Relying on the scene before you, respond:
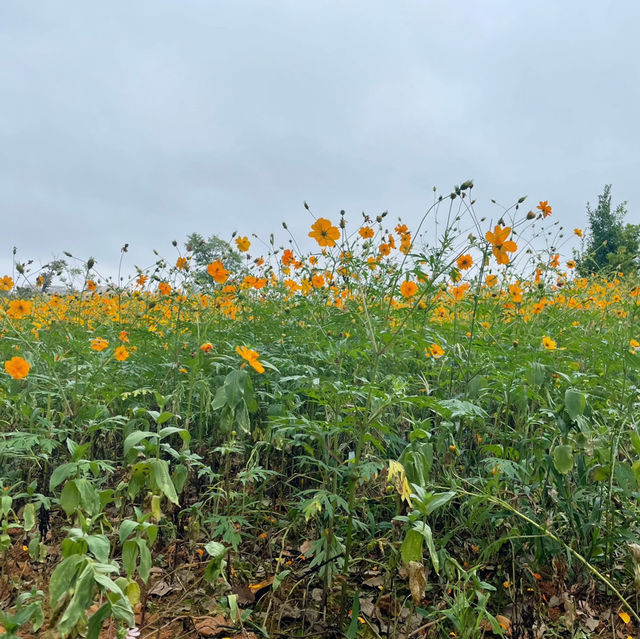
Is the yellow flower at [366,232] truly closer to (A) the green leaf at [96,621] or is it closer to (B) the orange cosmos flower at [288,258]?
(B) the orange cosmos flower at [288,258]

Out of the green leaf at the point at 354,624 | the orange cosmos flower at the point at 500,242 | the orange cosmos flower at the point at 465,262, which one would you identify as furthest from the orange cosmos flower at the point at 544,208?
the green leaf at the point at 354,624

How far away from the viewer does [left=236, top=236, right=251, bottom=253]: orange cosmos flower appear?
12.5ft

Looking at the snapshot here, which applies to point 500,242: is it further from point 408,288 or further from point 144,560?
point 144,560

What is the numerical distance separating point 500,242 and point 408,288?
1.74ft

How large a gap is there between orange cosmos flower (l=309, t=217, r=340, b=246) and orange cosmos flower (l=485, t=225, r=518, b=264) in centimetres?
71

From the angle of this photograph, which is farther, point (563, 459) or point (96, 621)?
point (563, 459)

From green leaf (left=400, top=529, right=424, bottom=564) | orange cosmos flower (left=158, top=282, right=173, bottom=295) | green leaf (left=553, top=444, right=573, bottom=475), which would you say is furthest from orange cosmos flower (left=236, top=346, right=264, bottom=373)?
orange cosmos flower (left=158, top=282, right=173, bottom=295)

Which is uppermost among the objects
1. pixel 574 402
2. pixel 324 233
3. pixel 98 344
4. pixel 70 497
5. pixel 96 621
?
pixel 324 233

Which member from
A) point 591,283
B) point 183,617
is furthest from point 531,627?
point 591,283

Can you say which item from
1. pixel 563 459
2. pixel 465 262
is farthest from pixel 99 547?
pixel 465 262

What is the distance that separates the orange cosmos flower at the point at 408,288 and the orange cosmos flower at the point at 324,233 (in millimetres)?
437

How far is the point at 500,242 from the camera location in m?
2.32

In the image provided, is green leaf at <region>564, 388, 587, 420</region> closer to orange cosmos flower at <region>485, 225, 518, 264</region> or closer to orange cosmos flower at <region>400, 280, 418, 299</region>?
orange cosmos flower at <region>485, 225, 518, 264</region>

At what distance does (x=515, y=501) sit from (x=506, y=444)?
0.52m
